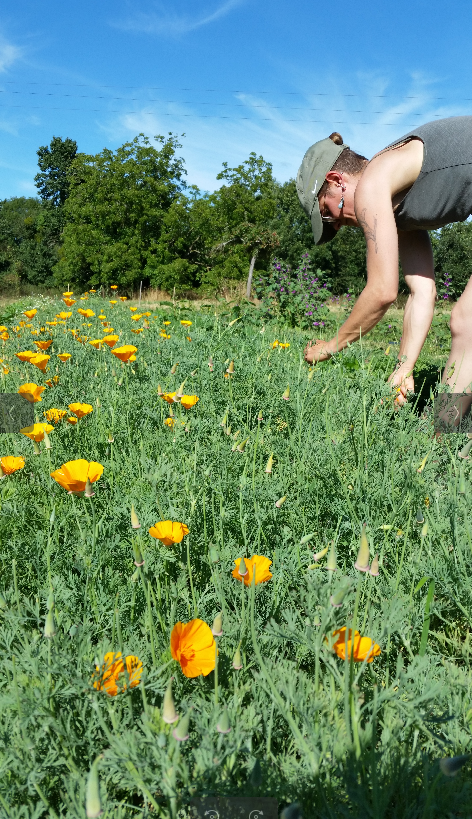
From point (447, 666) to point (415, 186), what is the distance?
231 centimetres

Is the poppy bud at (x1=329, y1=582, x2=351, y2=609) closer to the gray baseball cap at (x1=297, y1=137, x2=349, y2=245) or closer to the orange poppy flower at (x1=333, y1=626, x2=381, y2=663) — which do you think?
the orange poppy flower at (x1=333, y1=626, x2=381, y2=663)

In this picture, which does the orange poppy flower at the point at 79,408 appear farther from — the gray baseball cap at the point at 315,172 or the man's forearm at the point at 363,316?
the gray baseball cap at the point at 315,172

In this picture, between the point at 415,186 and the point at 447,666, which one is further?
the point at 415,186

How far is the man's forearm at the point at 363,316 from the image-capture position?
A: 260 cm

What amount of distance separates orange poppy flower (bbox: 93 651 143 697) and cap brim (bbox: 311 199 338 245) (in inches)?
102

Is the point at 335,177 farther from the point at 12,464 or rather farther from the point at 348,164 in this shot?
the point at 12,464

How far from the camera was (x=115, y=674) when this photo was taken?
3.03 ft

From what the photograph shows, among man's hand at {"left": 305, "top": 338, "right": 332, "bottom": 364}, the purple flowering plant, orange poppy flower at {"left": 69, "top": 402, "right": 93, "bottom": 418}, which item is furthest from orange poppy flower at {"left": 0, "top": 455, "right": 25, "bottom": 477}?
the purple flowering plant

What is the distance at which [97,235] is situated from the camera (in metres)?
25.6

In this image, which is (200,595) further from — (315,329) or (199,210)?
(199,210)

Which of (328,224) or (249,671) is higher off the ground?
(328,224)

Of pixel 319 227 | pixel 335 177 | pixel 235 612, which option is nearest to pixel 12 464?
pixel 235 612

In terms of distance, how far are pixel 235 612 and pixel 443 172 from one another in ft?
7.66

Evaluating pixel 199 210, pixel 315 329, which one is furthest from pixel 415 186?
pixel 199 210
